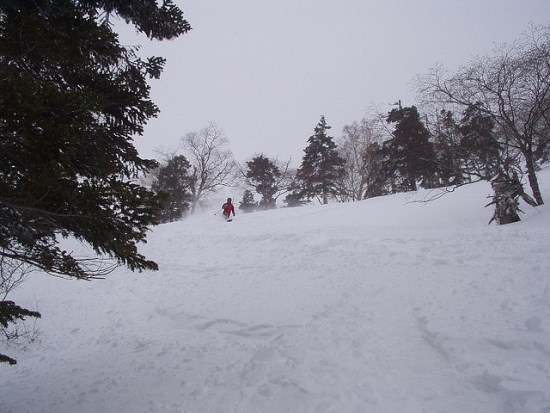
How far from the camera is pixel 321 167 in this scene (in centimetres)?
2744

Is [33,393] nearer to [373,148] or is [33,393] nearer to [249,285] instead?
[249,285]

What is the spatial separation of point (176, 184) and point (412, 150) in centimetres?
2178

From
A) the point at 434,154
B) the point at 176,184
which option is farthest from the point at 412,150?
the point at 176,184

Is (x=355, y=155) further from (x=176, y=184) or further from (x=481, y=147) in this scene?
(x=176, y=184)

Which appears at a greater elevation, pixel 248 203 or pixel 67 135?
pixel 248 203

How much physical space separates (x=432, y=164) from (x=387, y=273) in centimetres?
1895

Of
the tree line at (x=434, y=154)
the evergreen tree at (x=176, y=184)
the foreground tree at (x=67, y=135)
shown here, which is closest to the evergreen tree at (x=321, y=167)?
the tree line at (x=434, y=154)

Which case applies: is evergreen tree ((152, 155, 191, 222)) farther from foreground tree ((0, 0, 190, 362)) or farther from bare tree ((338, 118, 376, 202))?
foreground tree ((0, 0, 190, 362))

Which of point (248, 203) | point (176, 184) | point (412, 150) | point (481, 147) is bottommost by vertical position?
point (248, 203)

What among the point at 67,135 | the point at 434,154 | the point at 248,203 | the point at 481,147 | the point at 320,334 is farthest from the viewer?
the point at 248,203

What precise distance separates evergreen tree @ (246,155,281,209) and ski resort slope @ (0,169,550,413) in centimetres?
2197

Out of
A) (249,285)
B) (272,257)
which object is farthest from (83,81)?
(272,257)

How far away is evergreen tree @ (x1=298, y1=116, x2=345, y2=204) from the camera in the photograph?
27.2m

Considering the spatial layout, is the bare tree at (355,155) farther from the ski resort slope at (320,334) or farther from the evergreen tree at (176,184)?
the ski resort slope at (320,334)
